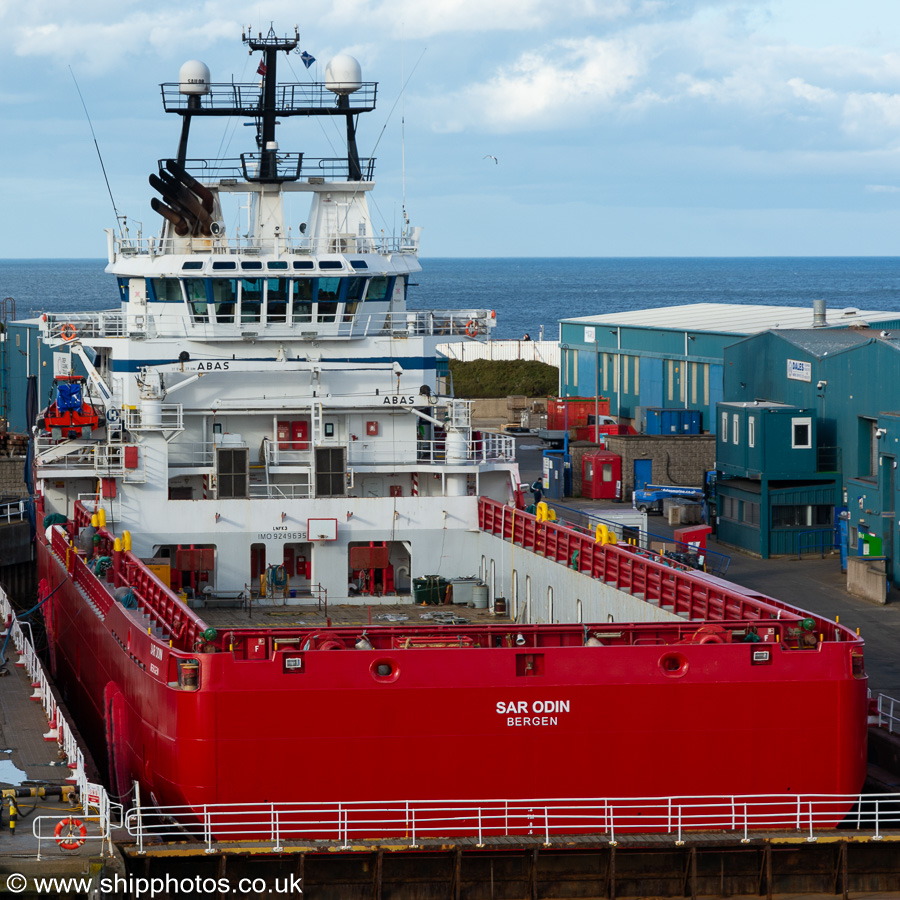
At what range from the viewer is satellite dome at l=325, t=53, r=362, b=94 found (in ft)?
117

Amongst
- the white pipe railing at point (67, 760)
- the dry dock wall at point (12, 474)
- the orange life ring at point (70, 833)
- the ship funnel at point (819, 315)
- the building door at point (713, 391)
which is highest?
the ship funnel at point (819, 315)

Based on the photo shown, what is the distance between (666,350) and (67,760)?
43.7m

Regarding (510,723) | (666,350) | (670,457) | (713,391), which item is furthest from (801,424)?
(510,723)

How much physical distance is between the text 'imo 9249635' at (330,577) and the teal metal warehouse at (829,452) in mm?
10979

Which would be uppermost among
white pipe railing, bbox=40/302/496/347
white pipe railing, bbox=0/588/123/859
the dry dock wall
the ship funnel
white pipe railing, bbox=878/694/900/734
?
the ship funnel

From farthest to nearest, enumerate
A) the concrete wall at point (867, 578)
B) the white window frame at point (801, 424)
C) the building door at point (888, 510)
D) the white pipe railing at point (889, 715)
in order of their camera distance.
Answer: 1. the white window frame at point (801, 424)
2. the building door at point (888, 510)
3. the concrete wall at point (867, 578)
4. the white pipe railing at point (889, 715)

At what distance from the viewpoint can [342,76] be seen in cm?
3578

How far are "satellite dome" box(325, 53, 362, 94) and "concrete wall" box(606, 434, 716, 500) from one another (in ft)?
67.5

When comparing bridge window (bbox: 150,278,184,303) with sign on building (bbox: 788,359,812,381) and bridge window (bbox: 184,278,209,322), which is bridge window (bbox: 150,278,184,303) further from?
sign on building (bbox: 788,359,812,381)

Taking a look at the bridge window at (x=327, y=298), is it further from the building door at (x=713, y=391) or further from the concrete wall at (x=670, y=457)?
the building door at (x=713, y=391)

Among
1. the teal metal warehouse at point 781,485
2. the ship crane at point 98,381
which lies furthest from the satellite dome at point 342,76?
the teal metal warehouse at point 781,485

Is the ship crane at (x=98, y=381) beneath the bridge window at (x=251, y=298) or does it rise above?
beneath

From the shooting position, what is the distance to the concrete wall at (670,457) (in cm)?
5247

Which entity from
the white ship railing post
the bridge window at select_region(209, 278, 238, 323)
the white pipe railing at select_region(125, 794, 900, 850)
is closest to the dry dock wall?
the bridge window at select_region(209, 278, 238, 323)
